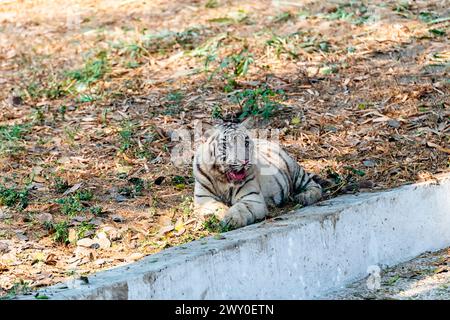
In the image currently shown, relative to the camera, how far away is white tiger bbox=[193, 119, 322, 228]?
687 centimetres

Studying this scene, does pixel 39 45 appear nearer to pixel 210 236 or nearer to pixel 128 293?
pixel 210 236

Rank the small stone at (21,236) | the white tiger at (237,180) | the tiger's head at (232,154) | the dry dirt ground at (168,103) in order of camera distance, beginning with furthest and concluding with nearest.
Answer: the tiger's head at (232,154), the white tiger at (237,180), the dry dirt ground at (168,103), the small stone at (21,236)

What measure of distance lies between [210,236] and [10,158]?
273cm

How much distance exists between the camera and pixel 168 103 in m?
9.20

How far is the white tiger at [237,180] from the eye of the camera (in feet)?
22.5

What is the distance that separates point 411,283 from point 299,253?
32.8 inches

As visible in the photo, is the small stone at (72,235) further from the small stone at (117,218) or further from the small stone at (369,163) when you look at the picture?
the small stone at (369,163)

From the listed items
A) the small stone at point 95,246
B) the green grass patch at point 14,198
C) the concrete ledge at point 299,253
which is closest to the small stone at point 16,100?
the green grass patch at point 14,198

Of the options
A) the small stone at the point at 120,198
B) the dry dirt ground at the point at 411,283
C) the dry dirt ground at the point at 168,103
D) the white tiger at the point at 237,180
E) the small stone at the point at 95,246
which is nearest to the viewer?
the dry dirt ground at the point at 411,283

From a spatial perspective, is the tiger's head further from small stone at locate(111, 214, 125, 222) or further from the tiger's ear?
small stone at locate(111, 214, 125, 222)

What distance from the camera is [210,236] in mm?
6066

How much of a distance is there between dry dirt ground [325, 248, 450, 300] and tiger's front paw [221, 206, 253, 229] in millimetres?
840

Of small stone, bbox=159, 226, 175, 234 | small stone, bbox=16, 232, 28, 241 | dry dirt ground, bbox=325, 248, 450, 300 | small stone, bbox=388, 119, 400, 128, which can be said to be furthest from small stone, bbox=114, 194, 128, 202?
small stone, bbox=388, 119, 400, 128
